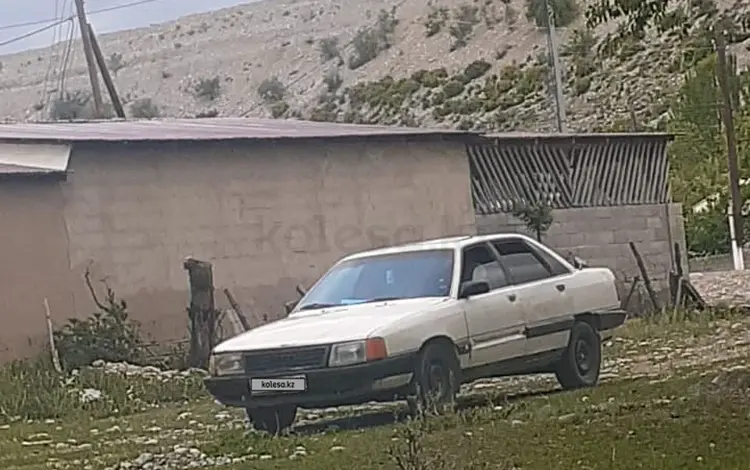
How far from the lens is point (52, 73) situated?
310 feet

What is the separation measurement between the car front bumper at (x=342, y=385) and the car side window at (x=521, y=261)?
2.24 m

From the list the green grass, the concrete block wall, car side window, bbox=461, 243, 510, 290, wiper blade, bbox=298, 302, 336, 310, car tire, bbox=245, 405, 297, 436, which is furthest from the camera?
the concrete block wall

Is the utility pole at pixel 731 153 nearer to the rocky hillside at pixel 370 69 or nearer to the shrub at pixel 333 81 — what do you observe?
the rocky hillside at pixel 370 69

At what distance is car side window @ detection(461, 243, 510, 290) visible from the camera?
1460cm

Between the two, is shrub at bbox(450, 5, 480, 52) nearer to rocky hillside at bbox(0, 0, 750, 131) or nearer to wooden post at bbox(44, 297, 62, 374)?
rocky hillside at bbox(0, 0, 750, 131)

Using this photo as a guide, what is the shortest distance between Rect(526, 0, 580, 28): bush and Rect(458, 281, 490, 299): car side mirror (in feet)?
85.1

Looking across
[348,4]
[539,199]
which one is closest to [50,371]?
[539,199]

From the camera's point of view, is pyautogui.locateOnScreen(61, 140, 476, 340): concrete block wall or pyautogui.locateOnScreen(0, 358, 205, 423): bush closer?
pyautogui.locateOnScreen(0, 358, 205, 423): bush

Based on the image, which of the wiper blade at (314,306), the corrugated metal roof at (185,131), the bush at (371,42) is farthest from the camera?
the bush at (371,42)

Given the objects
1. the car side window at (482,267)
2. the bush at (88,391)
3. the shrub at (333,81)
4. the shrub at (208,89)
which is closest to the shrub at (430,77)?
the shrub at (333,81)

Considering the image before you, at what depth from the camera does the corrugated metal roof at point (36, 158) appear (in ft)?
71.4

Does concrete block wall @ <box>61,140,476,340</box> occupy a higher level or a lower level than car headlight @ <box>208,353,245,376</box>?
higher

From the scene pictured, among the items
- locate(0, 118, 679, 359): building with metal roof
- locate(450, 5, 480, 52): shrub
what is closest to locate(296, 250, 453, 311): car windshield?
locate(0, 118, 679, 359): building with metal roof

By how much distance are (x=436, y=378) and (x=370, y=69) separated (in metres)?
65.7
